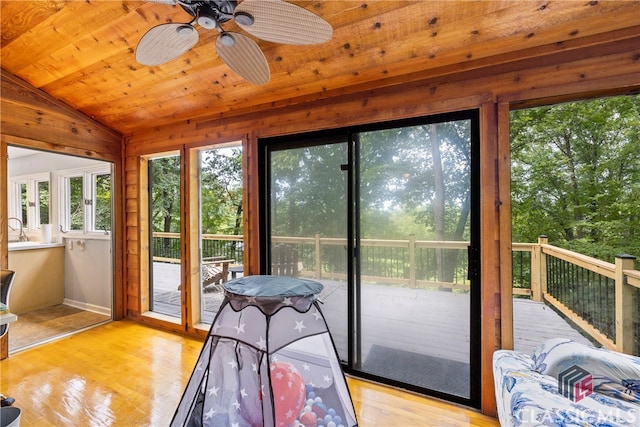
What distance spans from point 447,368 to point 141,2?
134 inches

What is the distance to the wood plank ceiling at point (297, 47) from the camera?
168 centimetres

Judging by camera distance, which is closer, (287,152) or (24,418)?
(24,418)

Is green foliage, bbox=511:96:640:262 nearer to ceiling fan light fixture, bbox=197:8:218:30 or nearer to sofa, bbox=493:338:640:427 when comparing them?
sofa, bbox=493:338:640:427

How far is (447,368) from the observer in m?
2.20

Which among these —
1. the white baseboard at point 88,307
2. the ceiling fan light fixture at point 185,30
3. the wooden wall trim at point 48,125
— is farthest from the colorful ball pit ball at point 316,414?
the wooden wall trim at point 48,125

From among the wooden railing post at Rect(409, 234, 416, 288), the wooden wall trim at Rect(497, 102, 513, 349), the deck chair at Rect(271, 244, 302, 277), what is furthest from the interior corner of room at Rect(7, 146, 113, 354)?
the wooden wall trim at Rect(497, 102, 513, 349)

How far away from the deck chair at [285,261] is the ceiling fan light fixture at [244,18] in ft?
6.30

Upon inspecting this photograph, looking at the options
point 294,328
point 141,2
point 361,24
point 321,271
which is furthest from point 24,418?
point 361,24

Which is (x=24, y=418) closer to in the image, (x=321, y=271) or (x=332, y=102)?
(x=321, y=271)

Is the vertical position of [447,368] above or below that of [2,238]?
below

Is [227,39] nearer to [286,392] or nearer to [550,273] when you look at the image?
[286,392]

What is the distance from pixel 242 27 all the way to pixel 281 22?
19 cm

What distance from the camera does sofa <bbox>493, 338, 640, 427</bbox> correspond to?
4.25 ft

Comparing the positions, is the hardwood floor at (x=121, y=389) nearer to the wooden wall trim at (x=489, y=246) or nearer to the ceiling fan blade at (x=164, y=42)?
the wooden wall trim at (x=489, y=246)
